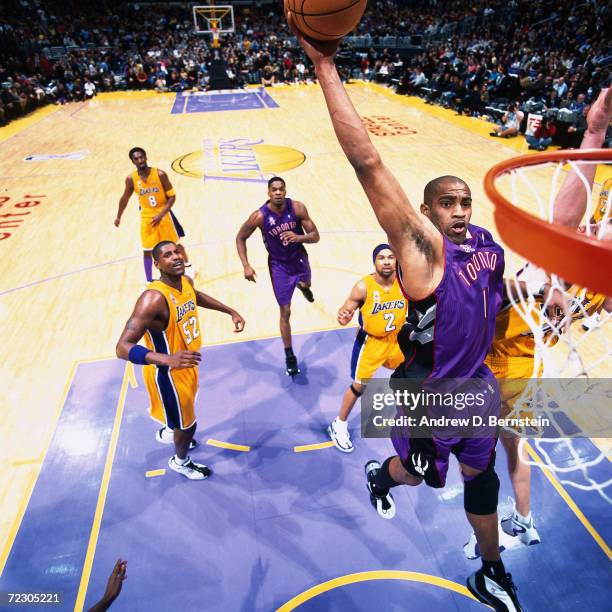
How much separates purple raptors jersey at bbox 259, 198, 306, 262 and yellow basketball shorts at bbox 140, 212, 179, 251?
210cm

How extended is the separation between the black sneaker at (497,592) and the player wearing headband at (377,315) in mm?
1518

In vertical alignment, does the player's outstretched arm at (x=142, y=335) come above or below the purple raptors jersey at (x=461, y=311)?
below

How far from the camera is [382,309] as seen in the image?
354cm

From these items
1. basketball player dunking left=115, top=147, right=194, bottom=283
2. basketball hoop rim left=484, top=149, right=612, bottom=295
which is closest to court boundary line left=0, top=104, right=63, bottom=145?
basketball player dunking left=115, top=147, right=194, bottom=283

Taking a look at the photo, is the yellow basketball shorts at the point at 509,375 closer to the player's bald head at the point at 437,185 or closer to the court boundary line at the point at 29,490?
the player's bald head at the point at 437,185

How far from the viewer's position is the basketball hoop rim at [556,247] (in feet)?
4.17

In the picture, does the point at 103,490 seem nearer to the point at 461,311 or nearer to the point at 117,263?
the point at 461,311

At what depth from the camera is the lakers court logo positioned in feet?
35.8

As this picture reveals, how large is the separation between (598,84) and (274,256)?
1309cm

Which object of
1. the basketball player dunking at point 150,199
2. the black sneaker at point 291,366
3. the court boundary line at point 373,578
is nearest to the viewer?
the court boundary line at point 373,578

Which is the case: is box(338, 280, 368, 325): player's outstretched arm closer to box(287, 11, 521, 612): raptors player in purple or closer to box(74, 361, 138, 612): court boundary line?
box(287, 11, 521, 612): raptors player in purple

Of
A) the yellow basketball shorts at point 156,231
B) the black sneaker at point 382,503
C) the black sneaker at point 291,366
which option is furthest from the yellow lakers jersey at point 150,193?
the black sneaker at point 382,503

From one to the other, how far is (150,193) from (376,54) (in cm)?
2594

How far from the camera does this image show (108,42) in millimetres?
27531
